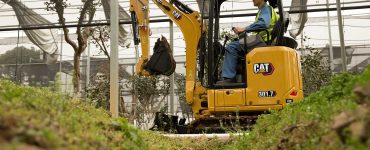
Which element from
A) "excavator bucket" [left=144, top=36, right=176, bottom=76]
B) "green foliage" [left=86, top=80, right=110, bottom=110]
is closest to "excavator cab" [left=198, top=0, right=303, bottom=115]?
"excavator bucket" [left=144, top=36, right=176, bottom=76]

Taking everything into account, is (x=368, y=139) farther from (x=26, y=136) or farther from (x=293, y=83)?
(x=293, y=83)

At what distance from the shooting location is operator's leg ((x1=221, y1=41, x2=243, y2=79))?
6.28 metres

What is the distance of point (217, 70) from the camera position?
6.62 m

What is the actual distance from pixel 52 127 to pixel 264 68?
435cm

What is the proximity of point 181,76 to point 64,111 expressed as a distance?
33.6ft

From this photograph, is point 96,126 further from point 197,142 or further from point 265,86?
point 265,86

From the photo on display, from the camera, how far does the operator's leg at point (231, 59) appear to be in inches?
247

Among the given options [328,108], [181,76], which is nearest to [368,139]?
[328,108]

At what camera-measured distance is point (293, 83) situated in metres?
6.17

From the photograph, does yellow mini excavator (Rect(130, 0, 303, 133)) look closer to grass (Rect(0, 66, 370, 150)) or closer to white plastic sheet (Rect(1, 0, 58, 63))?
grass (Rect(0, 66, 370, 150))

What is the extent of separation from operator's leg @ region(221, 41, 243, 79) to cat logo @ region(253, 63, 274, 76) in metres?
0.31

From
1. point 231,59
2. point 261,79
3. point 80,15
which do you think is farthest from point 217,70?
point 80,15

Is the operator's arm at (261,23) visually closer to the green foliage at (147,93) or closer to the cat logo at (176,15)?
the cat logo at (176,15)

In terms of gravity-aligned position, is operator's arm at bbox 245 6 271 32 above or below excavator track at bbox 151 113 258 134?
above
